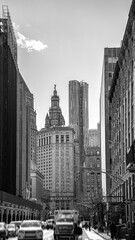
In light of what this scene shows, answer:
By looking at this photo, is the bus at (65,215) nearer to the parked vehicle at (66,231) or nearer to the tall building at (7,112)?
the parked vehicle at (66,231)

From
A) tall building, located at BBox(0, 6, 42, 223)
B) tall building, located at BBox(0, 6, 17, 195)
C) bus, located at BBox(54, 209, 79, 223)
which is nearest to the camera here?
bus, located at BBox(54, 209, 79, 223)

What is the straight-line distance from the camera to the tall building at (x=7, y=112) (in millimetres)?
124088

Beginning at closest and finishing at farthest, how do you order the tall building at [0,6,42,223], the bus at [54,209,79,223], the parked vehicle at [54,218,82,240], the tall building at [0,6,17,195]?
the parked vehicle at [54,218,82,240], the bus at [54,209,79,223], the tall building at [0,6,42,223], the tall building at [0,6,17,195]

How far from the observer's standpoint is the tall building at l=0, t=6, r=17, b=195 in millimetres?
124088

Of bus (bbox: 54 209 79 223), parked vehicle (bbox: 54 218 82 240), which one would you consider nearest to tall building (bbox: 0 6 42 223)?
bus (bbox: 54 209 79 223)

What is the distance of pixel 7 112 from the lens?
130000mm

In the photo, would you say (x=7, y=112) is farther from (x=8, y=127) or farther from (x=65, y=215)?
(x=65, y=215)

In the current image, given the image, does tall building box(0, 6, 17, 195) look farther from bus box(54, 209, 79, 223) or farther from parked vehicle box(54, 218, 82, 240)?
parked vehicle box(54, 218, 82, 240)

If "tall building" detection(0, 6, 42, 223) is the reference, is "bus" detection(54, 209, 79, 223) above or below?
below

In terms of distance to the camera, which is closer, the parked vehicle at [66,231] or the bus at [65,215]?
the parked vehicle at [66,231]

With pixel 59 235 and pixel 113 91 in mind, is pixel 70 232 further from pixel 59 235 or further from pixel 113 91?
pixel 113 91

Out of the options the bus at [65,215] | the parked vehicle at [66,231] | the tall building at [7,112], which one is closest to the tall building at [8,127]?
the tall building at [7,112]

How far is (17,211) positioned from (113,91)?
4553 centimetres

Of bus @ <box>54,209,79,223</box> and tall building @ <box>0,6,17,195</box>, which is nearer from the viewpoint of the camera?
bus @ <box>54,209,79,223</box>
